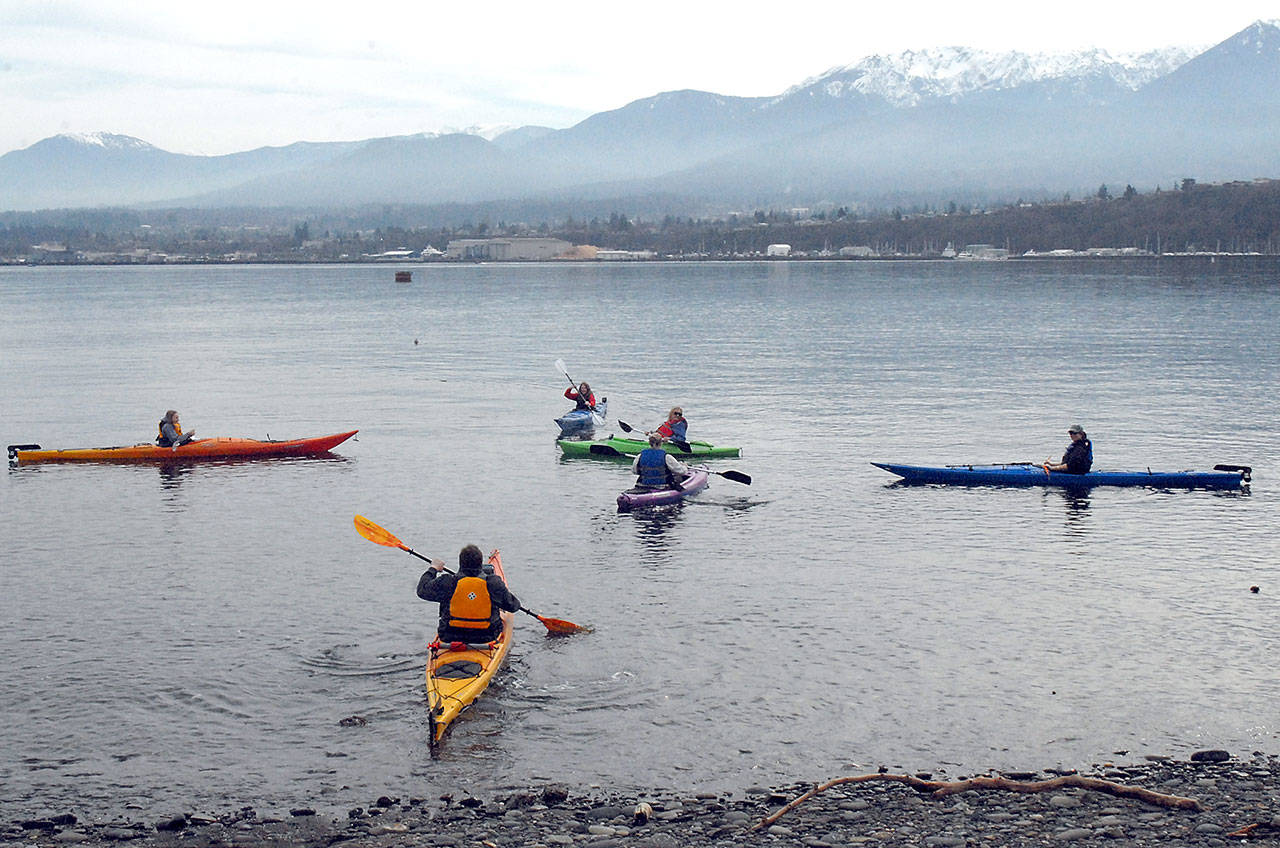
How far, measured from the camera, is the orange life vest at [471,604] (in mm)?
20734

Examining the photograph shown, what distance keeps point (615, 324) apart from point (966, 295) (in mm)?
62857

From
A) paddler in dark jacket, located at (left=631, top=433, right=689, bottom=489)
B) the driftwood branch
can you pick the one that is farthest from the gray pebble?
paddler in dark jacket, located at (left=631, top=433, right=689, bottom=489)

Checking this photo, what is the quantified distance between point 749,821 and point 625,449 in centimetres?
2678

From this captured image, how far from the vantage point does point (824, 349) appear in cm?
8631

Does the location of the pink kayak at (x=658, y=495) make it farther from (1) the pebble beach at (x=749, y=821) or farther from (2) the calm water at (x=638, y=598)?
(1) the pebble beach at (x=749, y=821)

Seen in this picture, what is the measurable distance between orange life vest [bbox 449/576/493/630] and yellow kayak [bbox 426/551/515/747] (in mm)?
390

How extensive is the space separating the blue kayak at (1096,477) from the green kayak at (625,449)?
22.6 ft

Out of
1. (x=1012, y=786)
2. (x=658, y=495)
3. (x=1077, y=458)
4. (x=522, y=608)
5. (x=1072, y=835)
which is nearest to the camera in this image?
(x=1072, y=835)

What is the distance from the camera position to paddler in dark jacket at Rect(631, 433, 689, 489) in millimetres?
35062

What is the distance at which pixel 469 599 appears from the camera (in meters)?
20.8

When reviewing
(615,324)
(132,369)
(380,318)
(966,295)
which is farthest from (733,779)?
(966,295)

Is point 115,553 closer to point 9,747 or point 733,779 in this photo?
point 9,747

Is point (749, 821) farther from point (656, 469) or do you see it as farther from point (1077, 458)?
point (1077, 458)

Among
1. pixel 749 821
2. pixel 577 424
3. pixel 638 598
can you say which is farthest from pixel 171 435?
pixel 749 821
